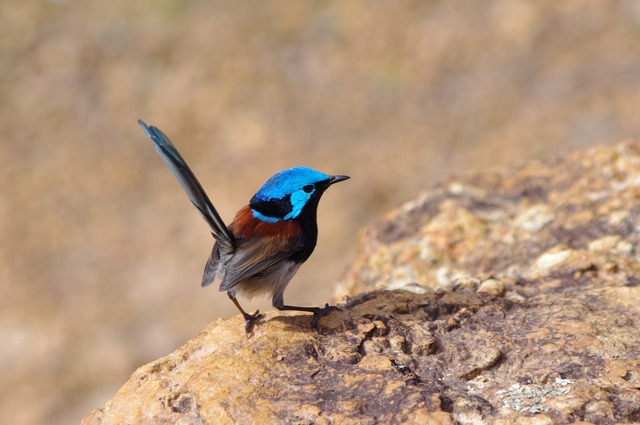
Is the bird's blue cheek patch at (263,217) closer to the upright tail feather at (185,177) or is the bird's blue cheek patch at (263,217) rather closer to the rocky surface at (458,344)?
the upright tail feather at (185,177)

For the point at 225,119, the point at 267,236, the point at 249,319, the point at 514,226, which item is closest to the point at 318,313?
the point at 249,319

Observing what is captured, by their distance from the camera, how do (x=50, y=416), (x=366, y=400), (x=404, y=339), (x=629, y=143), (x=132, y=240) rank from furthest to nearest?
(x=132, y=240) → (x=50, y=416) → (x=629, y=143) → (x=404, y=339) → (x=366, y=400)

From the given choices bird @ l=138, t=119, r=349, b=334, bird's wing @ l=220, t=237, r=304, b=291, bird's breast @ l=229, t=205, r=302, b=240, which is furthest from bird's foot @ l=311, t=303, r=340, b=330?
bird's breast @ l=229, t=205, r=302, b=240

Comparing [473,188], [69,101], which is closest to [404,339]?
[473,188]

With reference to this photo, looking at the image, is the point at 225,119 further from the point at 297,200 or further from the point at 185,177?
the point at 185,177

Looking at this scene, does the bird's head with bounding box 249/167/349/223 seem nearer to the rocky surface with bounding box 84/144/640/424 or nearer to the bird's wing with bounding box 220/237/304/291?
the bird's wing with bounding box 220/237/304/291

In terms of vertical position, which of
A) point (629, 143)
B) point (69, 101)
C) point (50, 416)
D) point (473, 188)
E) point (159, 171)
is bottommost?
point (629, 143)

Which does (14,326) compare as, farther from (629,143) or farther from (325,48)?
(629,143)
